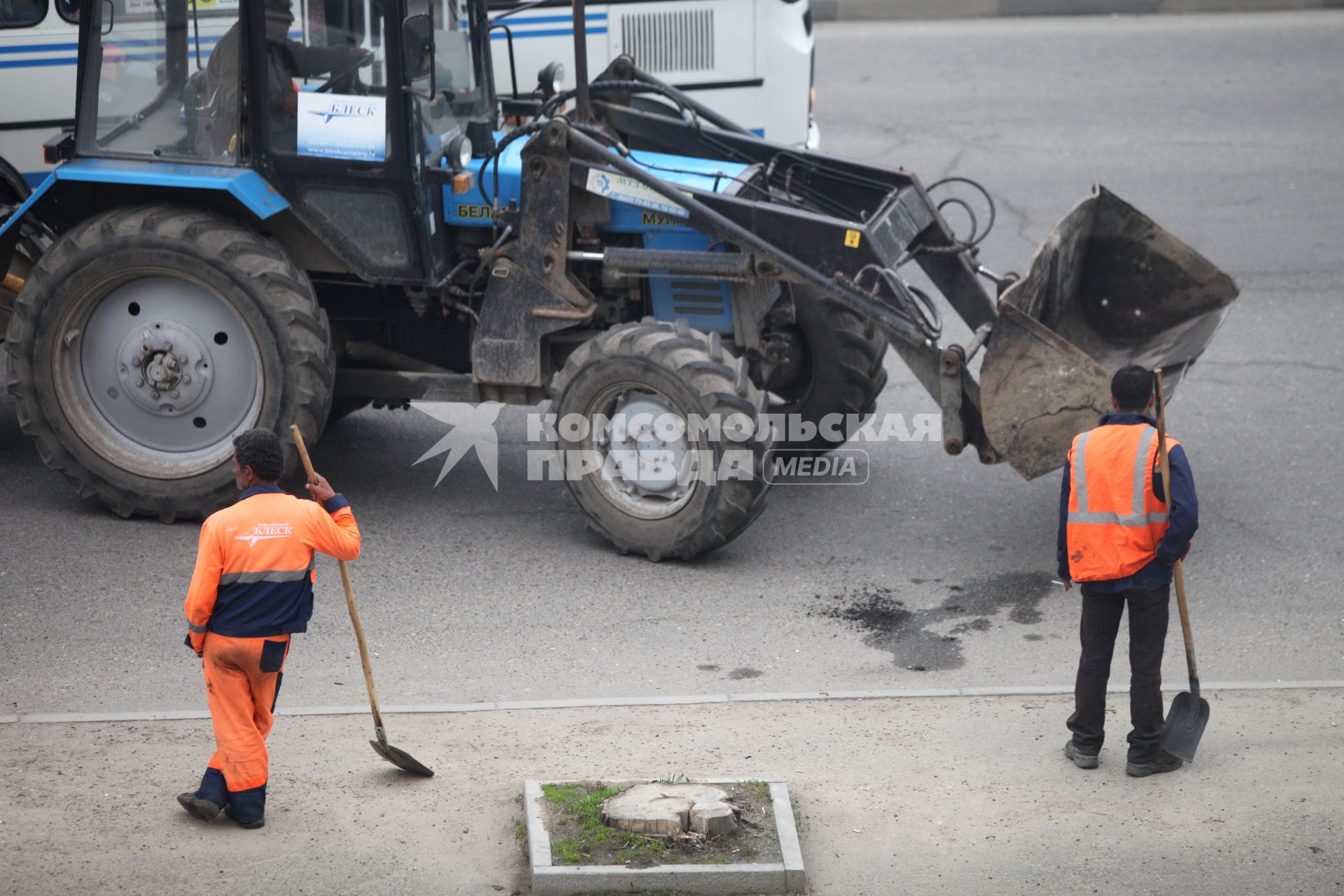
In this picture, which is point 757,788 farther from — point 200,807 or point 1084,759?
point 200,807

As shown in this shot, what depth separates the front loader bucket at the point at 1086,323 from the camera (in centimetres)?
732

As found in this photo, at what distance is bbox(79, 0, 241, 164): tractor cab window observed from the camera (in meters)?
7.89

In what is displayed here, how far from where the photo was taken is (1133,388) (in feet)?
19.5

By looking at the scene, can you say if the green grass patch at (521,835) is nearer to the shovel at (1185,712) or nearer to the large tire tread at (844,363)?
the shovel at (1185,712)

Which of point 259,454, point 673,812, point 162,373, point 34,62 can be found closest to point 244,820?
point 259,454

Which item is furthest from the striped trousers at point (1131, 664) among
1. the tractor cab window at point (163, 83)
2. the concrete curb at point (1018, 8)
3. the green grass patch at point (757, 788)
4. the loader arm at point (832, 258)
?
the concrete curb at point (1018, 8)

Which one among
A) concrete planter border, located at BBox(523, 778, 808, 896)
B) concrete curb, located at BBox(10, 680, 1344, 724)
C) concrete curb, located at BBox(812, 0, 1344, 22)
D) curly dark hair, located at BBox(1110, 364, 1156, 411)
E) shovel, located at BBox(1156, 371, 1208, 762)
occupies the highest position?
concrete curb, located at BBox(812, 0, 1344, 22)

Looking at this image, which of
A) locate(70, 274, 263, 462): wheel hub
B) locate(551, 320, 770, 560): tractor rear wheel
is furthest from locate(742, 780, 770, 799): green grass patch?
locate(70, 274, 263, 462): wheel hub

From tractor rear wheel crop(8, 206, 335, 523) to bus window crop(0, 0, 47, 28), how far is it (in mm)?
3321

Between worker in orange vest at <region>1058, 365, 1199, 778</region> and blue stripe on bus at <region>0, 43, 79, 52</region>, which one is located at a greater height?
blue stripe on bus at <region>0, 43, 79, 52</region>

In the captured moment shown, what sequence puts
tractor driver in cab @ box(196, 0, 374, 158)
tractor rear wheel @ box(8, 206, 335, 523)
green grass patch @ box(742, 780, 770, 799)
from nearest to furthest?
1. green grass patch @ box(742, 780, 770, 799)
2. tractor driver in cab @ box(196, 0, 374, 158)
3. tractor rear wheel @ box(8, 206, 335, 523)

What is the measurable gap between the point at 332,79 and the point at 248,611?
3.48 meters

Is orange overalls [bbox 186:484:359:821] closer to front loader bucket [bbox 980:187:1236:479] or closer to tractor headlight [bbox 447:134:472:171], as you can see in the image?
tractor headlight [bbox 447:134:472:171]

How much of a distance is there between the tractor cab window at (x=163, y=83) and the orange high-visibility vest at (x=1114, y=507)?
4533 millimetres
